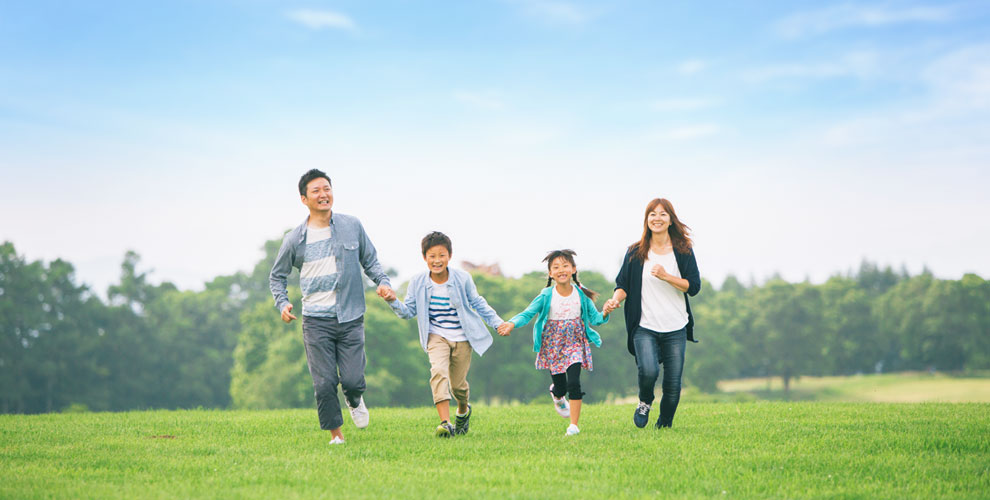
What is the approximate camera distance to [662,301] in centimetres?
891

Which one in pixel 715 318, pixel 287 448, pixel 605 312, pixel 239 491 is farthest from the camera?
pixel 715 318

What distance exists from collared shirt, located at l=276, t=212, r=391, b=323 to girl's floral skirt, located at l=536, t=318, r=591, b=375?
192 centimetres

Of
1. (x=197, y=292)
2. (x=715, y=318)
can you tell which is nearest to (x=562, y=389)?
(x=715, y=318)

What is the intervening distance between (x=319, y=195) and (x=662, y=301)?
3870mm

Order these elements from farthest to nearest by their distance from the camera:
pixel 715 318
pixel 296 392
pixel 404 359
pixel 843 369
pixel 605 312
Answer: pixel 843 369
pixel 715 318
pixel 404 359
pixel 296 392
pixel 605 312

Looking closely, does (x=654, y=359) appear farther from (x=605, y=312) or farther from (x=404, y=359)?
(x=404, y=359)

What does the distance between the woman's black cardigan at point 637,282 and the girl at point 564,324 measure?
324 millimetres

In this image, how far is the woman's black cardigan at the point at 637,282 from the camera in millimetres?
8922

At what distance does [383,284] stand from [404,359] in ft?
120

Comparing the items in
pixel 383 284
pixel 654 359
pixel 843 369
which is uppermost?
pixel 383 284

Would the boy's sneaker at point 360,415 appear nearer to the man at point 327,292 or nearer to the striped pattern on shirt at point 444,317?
the man at point 327,292

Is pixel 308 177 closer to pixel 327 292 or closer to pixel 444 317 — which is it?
pixel 327 292

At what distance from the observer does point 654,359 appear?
28.9 ft

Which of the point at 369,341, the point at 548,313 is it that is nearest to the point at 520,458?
the point at 548,313
